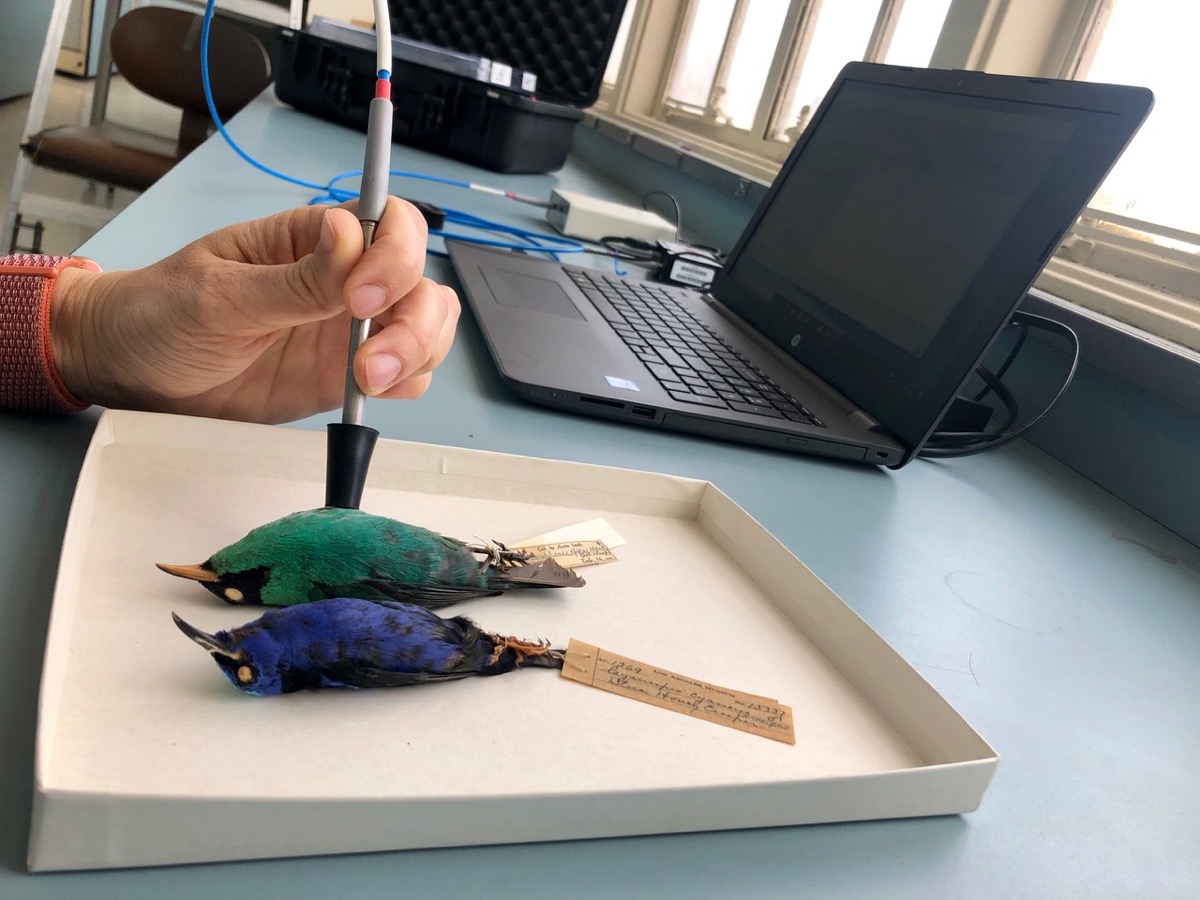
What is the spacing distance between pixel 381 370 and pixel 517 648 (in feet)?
0.54

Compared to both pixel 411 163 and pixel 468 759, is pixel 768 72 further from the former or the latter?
pixel 468 759

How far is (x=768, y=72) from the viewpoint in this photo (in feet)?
7.26

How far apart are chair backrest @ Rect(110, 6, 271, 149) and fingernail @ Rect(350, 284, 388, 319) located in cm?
238

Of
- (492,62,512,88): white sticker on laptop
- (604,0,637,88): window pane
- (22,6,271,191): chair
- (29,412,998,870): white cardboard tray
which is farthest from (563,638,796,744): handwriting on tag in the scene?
(604,0,637,88): window pane

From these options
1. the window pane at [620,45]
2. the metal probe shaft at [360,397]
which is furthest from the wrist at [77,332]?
the window pane at [620,45]

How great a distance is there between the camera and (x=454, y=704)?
0.31 m

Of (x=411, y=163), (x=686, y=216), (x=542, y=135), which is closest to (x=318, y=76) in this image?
(x=411, y=163)

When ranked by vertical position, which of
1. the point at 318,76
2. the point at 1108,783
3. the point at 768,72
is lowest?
the point at 1108,783

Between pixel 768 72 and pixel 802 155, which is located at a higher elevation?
pixel 768 72

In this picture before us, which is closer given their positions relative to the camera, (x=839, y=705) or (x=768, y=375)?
(x=839, y=705)

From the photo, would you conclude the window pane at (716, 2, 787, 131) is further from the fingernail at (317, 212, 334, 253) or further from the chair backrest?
the fingernail at (317, 212, 334, 253)

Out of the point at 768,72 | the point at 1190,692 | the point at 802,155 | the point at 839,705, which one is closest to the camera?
the point at 839,705

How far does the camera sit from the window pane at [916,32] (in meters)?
1.57

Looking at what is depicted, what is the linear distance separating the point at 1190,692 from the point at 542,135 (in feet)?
5.13
